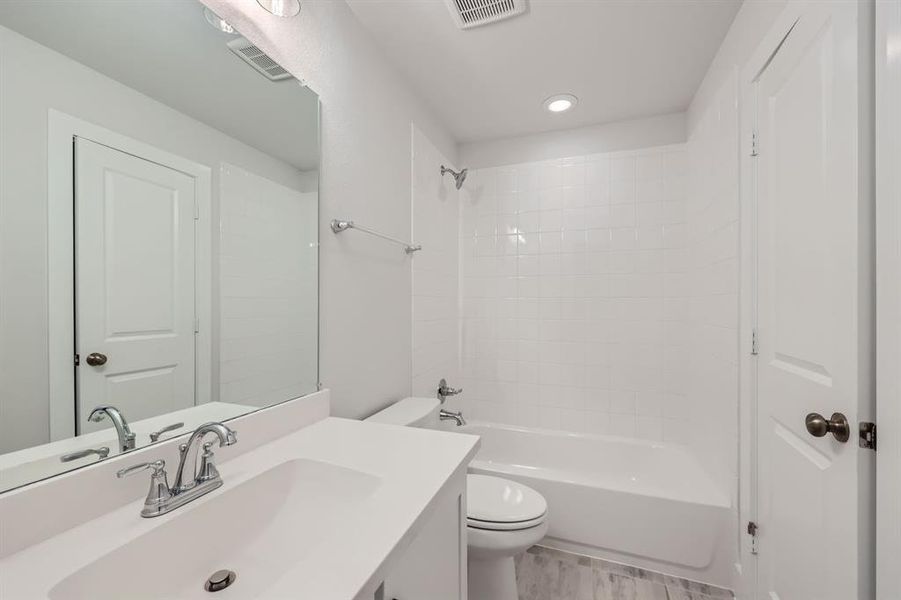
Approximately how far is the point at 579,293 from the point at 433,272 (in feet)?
3.23

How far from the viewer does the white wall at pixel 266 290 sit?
0.98 metres

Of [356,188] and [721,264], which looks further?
[721,264]

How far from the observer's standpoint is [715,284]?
1.69 m

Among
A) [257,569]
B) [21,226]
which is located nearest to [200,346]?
[21,226]

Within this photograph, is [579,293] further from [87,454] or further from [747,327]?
[87,454]

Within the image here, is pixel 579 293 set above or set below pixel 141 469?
above

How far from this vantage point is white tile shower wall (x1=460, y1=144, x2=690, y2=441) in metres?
2.22

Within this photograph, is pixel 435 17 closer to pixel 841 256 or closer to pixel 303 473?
pixel 841 256

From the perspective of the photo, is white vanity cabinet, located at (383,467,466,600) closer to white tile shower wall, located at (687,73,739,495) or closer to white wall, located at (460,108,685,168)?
white tile shower wall, located at (687,73,739,495)

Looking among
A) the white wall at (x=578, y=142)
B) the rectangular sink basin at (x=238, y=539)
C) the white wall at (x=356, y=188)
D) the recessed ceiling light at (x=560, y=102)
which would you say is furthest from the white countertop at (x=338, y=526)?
the white wall at (x=578, y=142)

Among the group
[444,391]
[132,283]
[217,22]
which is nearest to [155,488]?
[132,283]

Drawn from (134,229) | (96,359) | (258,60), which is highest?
(258,60)

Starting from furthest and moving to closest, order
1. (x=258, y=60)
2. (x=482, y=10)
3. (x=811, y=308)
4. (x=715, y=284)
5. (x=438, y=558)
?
(x=715, y=284)
(x=482, y=10)
(x=258, y=60)
(x=811, y=308)
(x=438, y=558)

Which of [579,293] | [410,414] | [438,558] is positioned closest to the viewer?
[438,558]
